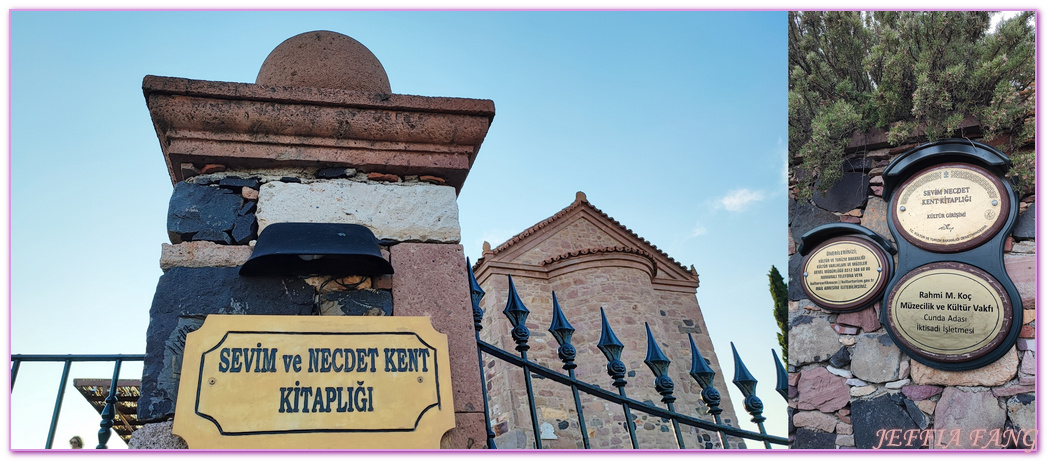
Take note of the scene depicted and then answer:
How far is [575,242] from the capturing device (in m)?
12.2

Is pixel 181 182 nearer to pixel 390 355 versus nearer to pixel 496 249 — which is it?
pixel 390 355

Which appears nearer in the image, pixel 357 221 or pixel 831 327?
pixel 357 221

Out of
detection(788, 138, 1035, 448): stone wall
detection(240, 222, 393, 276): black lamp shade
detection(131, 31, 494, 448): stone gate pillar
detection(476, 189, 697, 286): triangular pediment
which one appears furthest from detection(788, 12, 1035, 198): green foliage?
detection(476, 189, 697, 286): triangular pediment

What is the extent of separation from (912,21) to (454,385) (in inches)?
194

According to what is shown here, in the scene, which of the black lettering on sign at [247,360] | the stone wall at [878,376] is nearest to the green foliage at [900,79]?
the stone wall at [878,376]

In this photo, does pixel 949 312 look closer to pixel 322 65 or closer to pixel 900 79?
pixel 900 79

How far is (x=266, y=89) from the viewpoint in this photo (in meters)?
2.15

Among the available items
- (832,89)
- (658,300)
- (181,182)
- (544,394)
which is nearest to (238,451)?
(181,182)

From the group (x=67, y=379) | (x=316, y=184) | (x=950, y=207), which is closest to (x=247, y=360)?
(x=316, y=184)

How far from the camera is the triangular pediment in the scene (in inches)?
446

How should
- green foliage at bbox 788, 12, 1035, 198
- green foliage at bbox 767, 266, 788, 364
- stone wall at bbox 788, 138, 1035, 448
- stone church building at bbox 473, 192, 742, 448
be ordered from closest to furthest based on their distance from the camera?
stone wall at bbox 788, 138, 1035, 448 → green foliage at bbox 788, 12, 1035, 198 → green foliage at bbox 767, 266, 788, 364 → stone church building at bbox 473, 192, 742, 448

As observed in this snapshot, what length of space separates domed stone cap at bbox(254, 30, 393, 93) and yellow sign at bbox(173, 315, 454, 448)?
2.83ft

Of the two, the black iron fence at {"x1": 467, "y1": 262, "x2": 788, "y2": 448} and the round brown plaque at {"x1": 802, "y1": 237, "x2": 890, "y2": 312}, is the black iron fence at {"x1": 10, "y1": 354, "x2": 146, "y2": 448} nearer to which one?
the black iron fence at {"x1": 467, "y1": 262, "x2": 788, "y2": 448}

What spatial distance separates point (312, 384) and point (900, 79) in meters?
4.93
